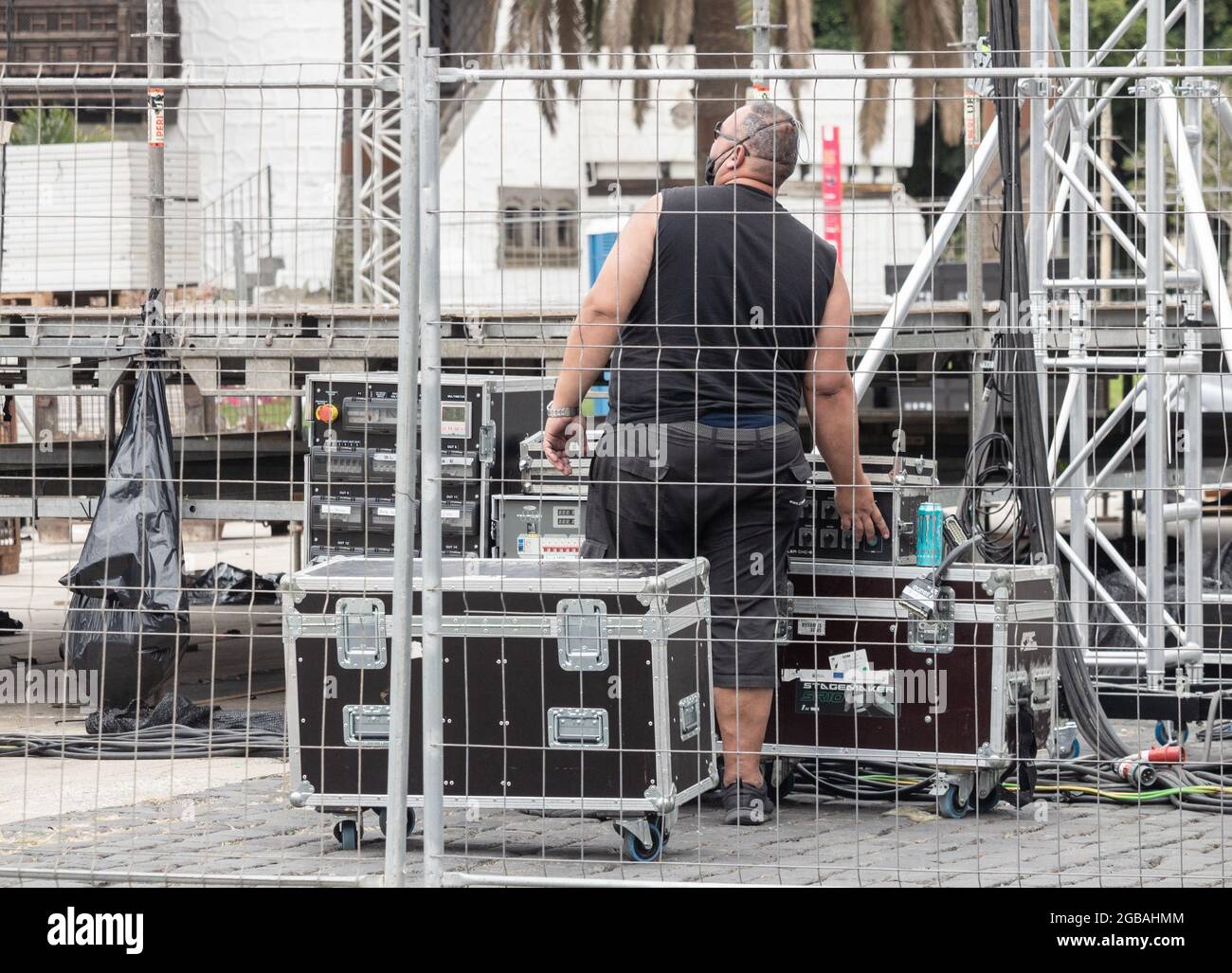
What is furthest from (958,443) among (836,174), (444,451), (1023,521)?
(1023,521)

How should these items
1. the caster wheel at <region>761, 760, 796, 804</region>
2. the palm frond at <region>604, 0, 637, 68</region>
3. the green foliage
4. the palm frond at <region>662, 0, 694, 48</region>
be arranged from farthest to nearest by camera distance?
the green foliage
the palm frond at <region>604, 0, 637, 68</region>
the palm frond at <region>662, 0, 694, 48</region>
the caster wheel at <region>761, 760, 796, 804</region>

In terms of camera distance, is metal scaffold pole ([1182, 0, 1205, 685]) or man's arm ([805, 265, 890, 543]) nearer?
man's arm ([805, 265, 890, 543])

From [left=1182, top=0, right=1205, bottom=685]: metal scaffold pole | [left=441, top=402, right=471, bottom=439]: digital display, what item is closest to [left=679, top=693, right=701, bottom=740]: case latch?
[left=1182, top=0, right=1205, bottom=685]: metal scaffold pole

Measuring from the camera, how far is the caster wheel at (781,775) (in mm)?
5891

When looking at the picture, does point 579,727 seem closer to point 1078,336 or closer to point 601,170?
point 1078,336

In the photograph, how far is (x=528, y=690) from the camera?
4.96 meters

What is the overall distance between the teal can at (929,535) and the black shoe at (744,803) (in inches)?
36.9

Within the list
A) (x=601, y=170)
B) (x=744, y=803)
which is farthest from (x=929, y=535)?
(x=601, y=170)

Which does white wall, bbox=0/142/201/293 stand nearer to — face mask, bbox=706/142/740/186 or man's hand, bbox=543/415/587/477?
face mask, bbox=706/142/740/186

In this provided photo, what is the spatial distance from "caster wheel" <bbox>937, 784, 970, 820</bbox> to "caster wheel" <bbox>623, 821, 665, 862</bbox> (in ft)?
3.64

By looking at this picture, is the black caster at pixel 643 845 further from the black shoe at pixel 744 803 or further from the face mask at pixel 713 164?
the face mask at pixel 713 164

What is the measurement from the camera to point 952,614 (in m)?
5.53

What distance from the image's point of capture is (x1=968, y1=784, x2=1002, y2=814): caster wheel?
566cm

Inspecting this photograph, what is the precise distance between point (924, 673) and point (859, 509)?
56cm
